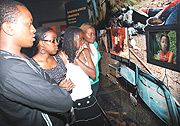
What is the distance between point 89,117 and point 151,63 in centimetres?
127

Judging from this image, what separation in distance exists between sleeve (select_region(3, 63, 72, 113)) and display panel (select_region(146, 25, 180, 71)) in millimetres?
1456

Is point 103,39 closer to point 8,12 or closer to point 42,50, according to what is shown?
point 42,50

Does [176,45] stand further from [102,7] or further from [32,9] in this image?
[32,9]

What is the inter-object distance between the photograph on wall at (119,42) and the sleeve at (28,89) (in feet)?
7.67

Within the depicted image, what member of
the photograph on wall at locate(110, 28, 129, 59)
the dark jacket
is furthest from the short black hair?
the photograph on wall at locate(110, 28, 129, 59)

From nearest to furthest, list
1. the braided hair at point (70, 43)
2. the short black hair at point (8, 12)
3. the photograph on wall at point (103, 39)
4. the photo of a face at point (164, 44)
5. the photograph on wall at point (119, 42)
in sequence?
the short black hair at point (8, 12), the photo of a face at point (164, 44), the braided hair at point (70, 43), the photograph on wall at point (119, 42), the photograph on wall at point (103, 39)

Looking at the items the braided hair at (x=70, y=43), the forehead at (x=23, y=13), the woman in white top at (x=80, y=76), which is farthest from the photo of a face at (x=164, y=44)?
the forehead at (x=23, y=13)

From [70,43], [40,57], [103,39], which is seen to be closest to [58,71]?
[40,57]

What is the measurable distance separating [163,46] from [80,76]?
1.19m

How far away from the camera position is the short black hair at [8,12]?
104 centimetres

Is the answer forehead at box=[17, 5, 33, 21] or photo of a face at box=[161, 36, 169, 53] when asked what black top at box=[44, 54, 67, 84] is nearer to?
forehead at box=[17, 5, 33, 21]

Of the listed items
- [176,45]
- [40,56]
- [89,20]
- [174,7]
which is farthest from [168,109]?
[89,20]

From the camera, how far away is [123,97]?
3.50m

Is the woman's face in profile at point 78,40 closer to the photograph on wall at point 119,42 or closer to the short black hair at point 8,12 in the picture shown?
the photograph on wall at point 119,42
